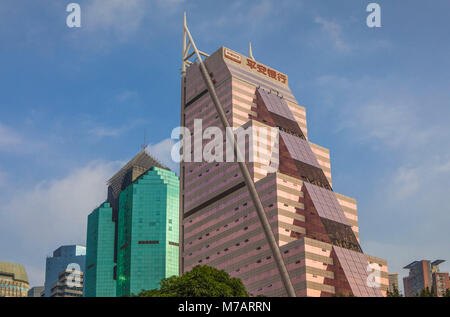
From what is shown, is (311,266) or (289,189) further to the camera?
(289,189)

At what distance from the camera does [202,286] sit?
9669 centimetres

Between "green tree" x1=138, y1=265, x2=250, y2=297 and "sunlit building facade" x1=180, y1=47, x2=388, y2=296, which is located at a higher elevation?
"sunlit building facade" x1=180, y1=47, x2=388, y2=296

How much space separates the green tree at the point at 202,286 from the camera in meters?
96.3

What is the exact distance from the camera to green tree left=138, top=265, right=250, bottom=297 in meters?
96.3

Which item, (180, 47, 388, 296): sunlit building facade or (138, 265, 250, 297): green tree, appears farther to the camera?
(180, 47, 388, 296): sunlit building facade

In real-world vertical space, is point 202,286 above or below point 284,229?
below

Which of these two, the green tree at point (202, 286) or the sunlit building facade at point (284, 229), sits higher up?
the sunlit building facade at point (284, 229)

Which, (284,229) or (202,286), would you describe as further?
(284,229)

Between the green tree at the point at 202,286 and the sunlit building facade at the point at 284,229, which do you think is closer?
the green tree at the point at 202,286

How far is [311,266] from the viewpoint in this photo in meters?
157
